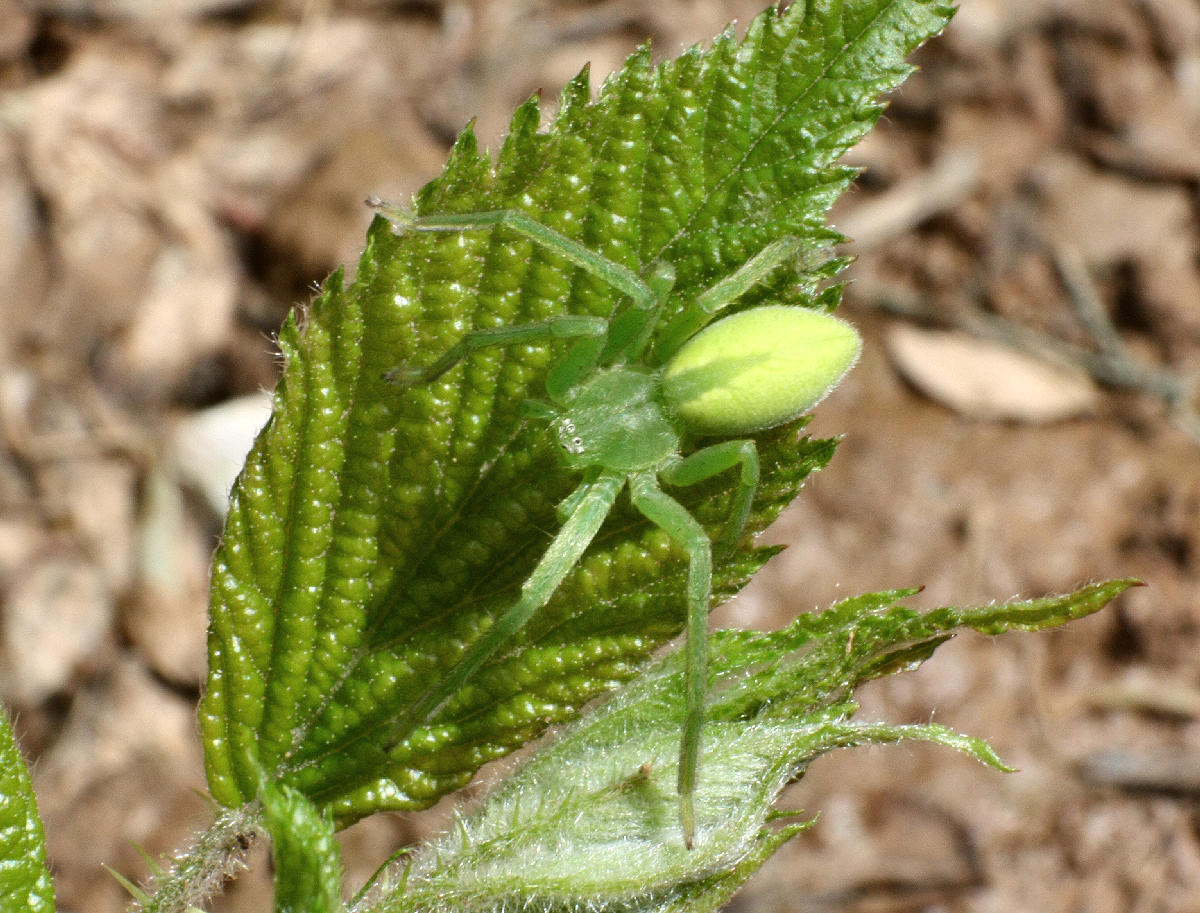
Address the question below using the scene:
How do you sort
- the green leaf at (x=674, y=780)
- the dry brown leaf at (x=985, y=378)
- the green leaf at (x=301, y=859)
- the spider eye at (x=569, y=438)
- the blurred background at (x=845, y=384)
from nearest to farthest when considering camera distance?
the green leaf at (x=301, y=859) → the green leaf at (x=674, y=780) → the spider eye at (x=569, y=438) → the blurred background at (x=845, y=384) → the dry brown leaf at (x=985, y=378)

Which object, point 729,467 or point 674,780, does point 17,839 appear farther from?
point 729,467

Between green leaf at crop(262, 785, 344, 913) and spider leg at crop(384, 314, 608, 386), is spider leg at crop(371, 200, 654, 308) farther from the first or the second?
green leaf at crop(262, 785, 344, 913)

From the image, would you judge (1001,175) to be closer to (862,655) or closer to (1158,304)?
(1158,304)

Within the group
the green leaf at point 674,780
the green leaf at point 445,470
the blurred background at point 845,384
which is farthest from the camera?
the blurred background at point 845,384

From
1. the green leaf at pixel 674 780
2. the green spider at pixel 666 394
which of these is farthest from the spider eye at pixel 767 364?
the green leaf at pixel 674 780

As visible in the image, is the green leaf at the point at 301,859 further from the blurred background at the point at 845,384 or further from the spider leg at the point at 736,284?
the blurred background at the point at 845,384

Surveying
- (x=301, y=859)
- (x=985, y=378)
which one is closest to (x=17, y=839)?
(x=301, y=859)
